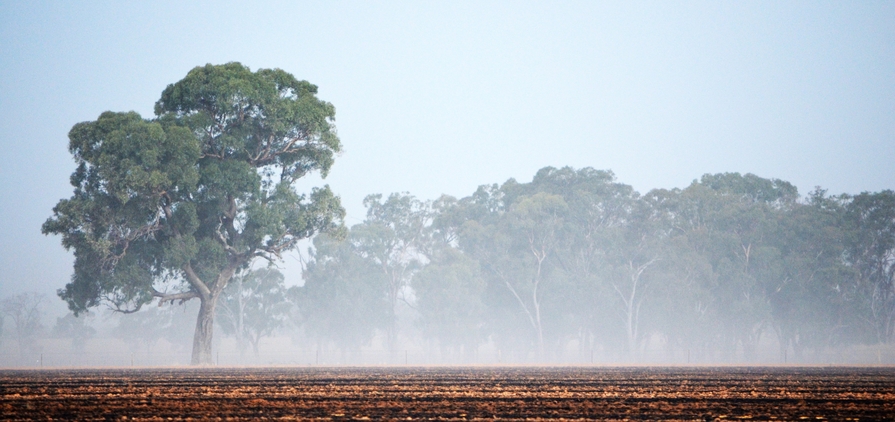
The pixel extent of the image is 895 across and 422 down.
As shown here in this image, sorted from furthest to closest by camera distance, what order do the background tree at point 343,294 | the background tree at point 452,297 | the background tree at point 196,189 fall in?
the background tree at point 343,294 < the background tree at point 452,297 < the background tree at point 196,189

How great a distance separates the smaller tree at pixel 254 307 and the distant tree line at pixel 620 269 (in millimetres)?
2585

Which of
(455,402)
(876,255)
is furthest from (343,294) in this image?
(455,402)

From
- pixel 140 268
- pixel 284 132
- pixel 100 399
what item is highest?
pixel 284 132

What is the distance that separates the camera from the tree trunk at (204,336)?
5338 cm

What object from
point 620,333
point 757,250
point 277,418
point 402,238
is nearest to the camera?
point 277,418

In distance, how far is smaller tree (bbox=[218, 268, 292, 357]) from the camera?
332 ft

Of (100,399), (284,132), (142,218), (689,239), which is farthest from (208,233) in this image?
(689,239)

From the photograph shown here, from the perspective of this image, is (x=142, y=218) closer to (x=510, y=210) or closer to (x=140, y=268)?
(x=140, y=268)

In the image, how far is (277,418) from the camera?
13.3 metres

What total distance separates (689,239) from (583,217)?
1197cm

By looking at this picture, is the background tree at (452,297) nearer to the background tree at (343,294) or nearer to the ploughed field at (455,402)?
the background tree at (343,294)

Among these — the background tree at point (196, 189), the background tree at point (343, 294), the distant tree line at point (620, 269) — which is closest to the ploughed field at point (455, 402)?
the background tree at point (196, 189)

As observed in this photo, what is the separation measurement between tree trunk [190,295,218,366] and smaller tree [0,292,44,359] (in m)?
82.2

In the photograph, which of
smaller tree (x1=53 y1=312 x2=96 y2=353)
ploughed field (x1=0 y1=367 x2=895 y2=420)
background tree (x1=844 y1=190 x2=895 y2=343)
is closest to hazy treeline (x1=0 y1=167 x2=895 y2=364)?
background tree (x1=844 y1=190 x2=895 y2=343)
